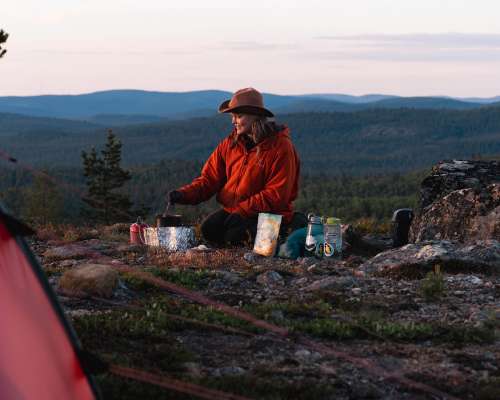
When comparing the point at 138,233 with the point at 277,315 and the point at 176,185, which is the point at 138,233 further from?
the point at 176,185

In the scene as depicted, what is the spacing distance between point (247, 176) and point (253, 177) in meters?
0.07

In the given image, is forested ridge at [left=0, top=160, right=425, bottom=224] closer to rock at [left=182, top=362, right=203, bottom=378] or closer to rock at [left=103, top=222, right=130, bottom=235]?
rock at [left=103, top=222, right=130, bottom=235]

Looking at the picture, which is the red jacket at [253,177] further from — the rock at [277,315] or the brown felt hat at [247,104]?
the rock at [277,315]

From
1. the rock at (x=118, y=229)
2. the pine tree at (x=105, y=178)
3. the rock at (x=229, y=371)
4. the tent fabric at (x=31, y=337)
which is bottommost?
the pine tree at (x=105, y=178)

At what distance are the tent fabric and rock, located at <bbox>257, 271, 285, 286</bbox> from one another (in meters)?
3.95

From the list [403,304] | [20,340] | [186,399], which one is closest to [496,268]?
[403,304]

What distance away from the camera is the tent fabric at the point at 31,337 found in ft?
12.8

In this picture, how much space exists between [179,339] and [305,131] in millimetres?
175118

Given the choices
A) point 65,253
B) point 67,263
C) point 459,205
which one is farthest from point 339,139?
point 67,263

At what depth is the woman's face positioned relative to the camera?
32.2 feet

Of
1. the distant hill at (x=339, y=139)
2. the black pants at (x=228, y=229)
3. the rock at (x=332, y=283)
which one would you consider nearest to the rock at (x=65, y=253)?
the black pants at (x=228, y=229)

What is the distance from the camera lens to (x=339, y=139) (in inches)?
7151

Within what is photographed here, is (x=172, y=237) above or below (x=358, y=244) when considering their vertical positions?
above

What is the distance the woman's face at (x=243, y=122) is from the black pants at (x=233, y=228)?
0.97 meters
